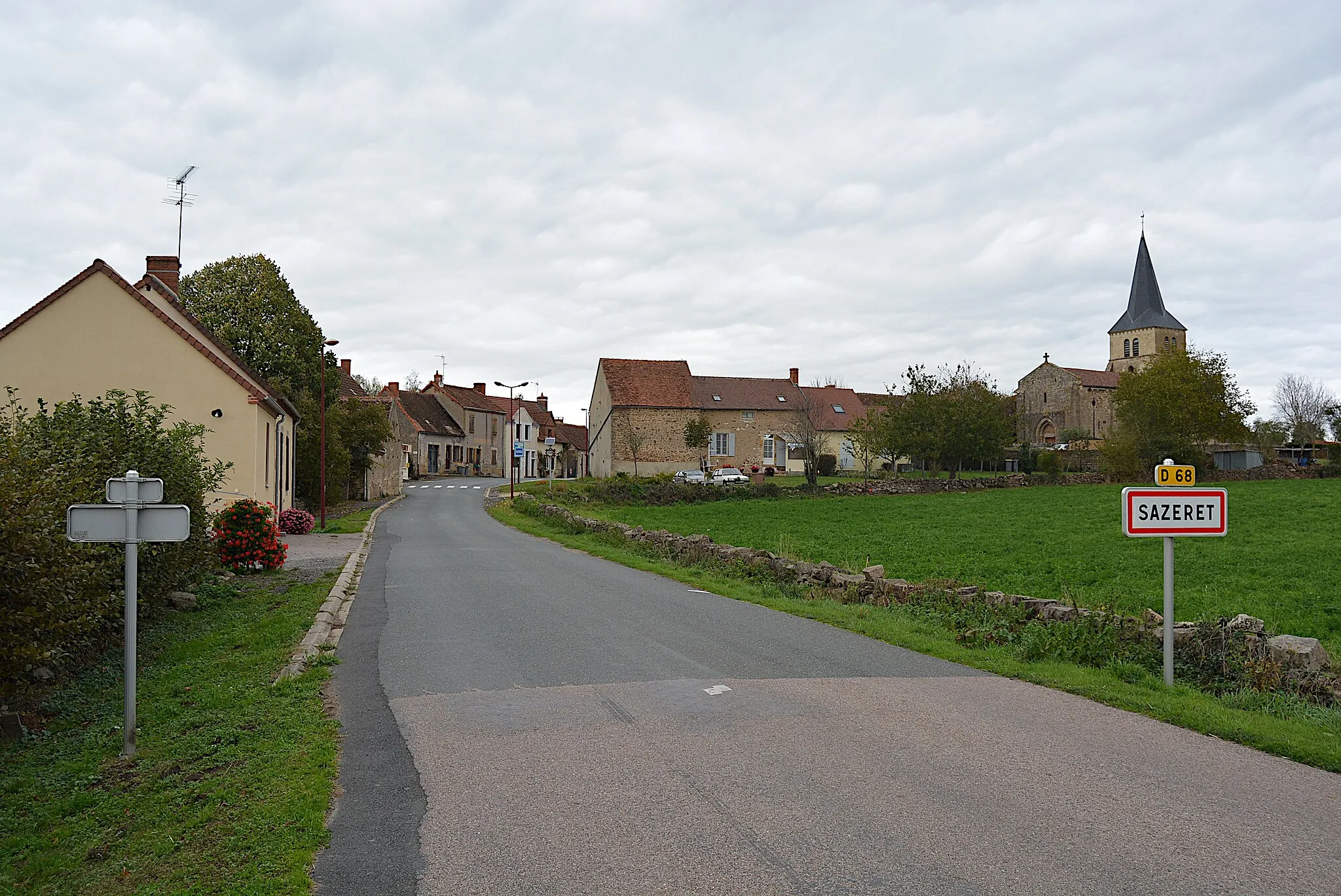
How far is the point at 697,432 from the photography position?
65562mm

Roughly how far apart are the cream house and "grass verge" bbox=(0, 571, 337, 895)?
49.2ft

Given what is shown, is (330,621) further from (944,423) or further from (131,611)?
(944,423)

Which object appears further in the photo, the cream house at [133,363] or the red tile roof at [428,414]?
the red tile roof at [428,414]

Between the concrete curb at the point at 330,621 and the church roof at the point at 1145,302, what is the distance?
97.3 meters

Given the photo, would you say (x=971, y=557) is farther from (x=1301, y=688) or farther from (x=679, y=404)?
(x=679, y=404)

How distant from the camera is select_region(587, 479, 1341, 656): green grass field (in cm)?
1348

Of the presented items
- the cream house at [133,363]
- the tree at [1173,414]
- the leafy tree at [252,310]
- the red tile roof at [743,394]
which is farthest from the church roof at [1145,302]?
the cream house at [133,363]

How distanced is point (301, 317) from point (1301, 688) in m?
42.4

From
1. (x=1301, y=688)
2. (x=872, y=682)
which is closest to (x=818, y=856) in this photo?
(x=872, y=682)

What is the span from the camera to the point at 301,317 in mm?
43344

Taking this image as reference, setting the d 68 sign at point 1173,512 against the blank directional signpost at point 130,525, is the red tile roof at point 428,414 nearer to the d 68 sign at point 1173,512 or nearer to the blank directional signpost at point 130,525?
the blank directional signpost at point 130,525

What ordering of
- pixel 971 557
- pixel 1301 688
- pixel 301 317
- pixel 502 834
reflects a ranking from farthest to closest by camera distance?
pixel 301 317
pixel 971 557
pixel 1301 688
pixel 502 834

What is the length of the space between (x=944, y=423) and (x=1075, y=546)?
3419 centimetres

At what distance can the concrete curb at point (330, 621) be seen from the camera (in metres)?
9.27
